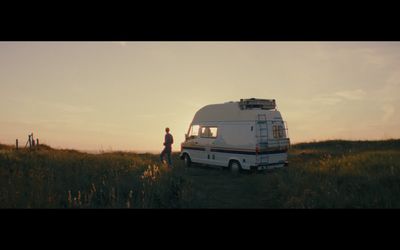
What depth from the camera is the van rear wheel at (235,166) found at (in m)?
15.5

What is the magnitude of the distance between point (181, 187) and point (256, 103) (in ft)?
22.3

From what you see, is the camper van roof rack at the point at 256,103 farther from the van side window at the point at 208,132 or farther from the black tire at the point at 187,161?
the black tire at the point at 187,161

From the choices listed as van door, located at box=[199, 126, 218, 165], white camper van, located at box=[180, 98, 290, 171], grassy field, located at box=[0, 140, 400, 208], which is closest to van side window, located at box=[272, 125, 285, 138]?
white camper van, located at box=[180, 98, 290, 171]

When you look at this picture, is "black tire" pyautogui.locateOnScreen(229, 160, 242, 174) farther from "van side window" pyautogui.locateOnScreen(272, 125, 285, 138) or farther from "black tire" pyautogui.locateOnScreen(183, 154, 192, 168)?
"black tire" pyautogui.locateOnScreen(183, 154, 192, 168)

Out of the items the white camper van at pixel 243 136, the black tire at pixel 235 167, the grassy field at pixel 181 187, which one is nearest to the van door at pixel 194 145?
the white camper van at pixel 243 136

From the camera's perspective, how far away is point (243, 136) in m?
15.2

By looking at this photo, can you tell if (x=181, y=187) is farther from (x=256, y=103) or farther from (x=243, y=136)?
(x=256, y=103)

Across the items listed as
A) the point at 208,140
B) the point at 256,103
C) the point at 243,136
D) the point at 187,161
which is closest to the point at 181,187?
the point at 243,136

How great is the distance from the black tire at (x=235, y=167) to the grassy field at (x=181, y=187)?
0.99 metres

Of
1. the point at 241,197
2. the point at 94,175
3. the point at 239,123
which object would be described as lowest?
the point at 241,197

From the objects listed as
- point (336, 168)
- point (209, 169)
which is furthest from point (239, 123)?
point (336, 168)
